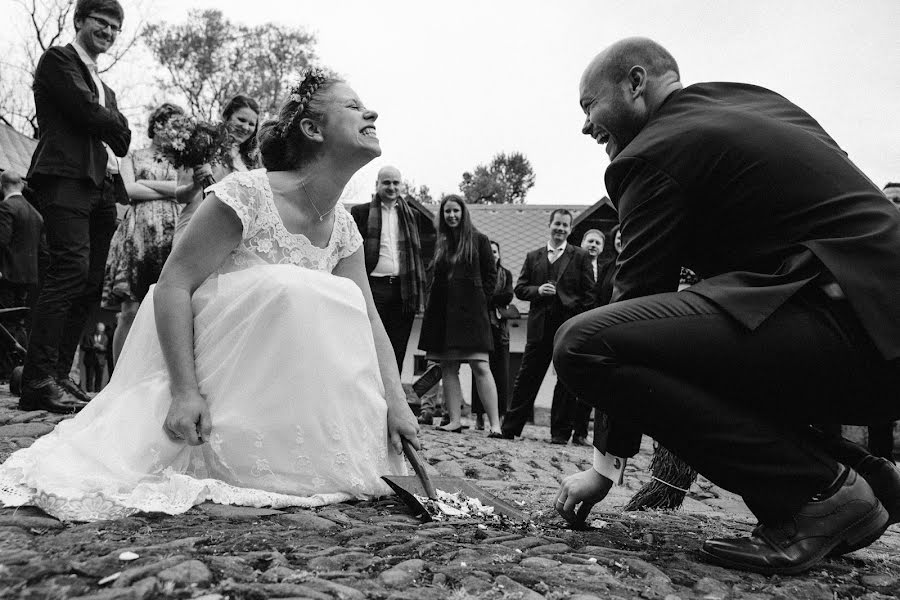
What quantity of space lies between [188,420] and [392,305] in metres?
4.71

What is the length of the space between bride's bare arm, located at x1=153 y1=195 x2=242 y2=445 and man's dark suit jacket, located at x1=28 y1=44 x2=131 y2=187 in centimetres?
236

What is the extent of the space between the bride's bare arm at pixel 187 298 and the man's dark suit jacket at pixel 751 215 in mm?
1530

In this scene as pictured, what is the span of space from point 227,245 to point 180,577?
1.68 meters

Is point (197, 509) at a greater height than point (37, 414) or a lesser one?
greater

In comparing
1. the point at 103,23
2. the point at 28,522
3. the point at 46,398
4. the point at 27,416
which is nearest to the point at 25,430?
the point at 27,416

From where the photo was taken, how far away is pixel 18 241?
348 inches

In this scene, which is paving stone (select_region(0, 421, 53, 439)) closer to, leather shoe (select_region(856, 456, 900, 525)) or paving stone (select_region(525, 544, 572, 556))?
paving stone (select_region(525, 544, 572, 556))

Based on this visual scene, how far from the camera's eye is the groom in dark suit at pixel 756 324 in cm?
254

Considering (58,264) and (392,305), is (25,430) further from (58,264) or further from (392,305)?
(392,305)

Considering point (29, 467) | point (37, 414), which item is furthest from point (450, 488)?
point (37, 414)

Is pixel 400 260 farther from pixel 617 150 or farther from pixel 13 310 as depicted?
pixel 617 150

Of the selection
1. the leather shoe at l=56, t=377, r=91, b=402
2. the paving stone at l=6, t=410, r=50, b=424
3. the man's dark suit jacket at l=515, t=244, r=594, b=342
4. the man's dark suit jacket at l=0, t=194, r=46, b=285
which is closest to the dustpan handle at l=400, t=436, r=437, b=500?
the paving stone at l=6, t=410, r=50, b=424

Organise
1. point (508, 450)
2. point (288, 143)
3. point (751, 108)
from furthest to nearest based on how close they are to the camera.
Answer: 1. point (508, 450)
2. point (288, 143)
3. point (751, 108)

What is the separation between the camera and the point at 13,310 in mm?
7883
